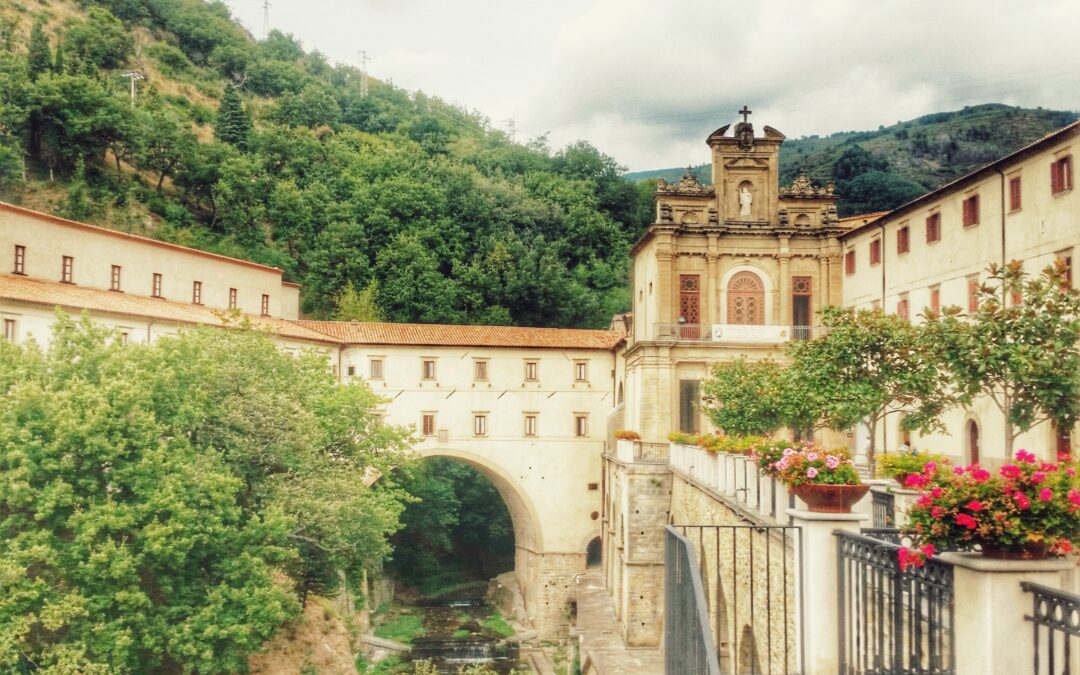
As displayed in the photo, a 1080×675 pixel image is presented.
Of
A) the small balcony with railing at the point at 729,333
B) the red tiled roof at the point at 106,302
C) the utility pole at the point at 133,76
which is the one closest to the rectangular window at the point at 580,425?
the small balcony with railing at the point at 729,333

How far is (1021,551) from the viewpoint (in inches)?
207

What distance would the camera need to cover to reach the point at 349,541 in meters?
26.6

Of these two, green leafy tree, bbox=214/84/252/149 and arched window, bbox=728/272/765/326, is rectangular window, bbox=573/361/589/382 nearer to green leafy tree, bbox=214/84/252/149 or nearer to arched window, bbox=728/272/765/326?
arched window, bbox=728/272/765/326

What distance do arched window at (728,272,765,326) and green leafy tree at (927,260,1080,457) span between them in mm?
19389

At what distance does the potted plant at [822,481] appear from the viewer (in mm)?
7891

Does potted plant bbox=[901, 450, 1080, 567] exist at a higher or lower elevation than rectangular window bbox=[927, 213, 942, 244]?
lower

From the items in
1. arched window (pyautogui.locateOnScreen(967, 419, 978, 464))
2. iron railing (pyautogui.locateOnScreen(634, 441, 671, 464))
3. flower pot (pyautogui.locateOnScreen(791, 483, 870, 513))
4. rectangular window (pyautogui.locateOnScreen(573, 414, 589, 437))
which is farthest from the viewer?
rectangular window (pyautogui.locateOnScreen(573, 414, 589, 437))

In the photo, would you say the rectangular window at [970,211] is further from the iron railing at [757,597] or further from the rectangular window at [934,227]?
the iron railing at [757,597]

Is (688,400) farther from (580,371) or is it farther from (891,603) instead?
(891,603)

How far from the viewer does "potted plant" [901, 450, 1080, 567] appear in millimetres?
5211

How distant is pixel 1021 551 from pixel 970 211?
75.3 feet

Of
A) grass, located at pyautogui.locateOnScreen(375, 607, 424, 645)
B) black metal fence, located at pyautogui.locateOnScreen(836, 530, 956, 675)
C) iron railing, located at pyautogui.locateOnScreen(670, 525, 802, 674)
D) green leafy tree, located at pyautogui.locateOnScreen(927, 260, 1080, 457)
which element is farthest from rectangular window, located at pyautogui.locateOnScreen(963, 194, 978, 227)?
grass, located at pyautogui.locateOnScreen(375, 607, 424, 645)

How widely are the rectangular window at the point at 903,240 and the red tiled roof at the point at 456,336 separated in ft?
48.5

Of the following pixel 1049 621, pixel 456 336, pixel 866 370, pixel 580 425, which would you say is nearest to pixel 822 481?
pixel 1049 621
